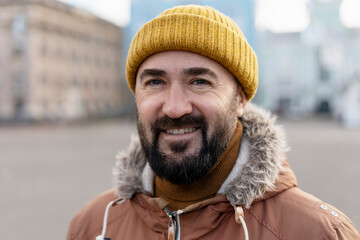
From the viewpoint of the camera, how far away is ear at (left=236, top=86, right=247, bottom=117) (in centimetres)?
186

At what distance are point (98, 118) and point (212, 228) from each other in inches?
1592

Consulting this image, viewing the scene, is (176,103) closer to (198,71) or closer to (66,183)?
(198,71)

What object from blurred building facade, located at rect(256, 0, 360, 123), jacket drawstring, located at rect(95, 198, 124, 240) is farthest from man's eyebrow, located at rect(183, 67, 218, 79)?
blurred building facade, located at rect(256, 0, 360, 123)

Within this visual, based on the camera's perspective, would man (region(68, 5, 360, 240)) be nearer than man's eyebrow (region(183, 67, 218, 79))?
Yes

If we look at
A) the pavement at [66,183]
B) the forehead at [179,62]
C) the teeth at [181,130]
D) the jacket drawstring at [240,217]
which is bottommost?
the pavement at [66,183]

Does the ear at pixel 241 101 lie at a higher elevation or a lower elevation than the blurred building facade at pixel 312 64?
lower

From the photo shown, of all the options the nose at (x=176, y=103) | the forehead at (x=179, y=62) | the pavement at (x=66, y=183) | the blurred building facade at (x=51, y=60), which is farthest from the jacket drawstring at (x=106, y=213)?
the blurred building facade at (x=51, y=60)

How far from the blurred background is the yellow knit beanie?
4.65 meters

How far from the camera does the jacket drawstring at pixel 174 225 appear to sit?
1534 mm

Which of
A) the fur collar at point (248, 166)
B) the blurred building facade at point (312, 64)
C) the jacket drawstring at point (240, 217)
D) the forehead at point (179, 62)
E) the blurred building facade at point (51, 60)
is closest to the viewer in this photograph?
the jacket drawstring at point (240, 217)

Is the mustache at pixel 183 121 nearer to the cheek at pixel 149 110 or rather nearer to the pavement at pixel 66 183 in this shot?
the cheek at pixel 149 110

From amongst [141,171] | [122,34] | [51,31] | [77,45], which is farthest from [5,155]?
[122,34]

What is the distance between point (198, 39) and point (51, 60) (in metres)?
37.7

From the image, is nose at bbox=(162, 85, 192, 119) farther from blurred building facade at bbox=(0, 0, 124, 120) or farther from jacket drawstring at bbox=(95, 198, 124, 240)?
blurred building facade at bbox=(0, 0, 124, 120)
